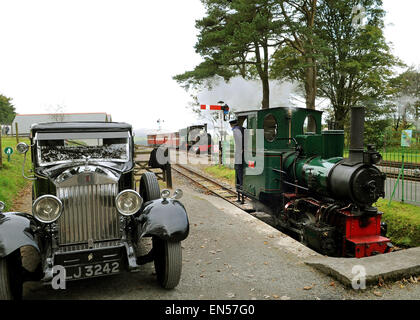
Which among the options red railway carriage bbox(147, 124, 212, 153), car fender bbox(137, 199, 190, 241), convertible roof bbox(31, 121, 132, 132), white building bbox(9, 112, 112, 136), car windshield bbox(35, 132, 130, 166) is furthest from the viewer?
white building bbox(9, 112, 112, 136)

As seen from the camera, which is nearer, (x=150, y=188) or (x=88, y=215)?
(x=88, y=215)

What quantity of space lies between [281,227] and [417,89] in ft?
108

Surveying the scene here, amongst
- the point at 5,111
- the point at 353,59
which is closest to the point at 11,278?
the point at 353,59

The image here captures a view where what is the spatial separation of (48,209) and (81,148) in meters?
1.59

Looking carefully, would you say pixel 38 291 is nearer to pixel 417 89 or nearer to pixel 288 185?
pixel 288 185

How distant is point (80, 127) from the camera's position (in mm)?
5086

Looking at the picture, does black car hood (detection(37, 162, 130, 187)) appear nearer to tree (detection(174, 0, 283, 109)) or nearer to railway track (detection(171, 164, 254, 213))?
railway track (detection(171, 164, 254, 213))

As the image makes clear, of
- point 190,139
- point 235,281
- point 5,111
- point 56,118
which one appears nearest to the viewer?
point 235,281

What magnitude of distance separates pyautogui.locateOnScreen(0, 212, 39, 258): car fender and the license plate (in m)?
0.48

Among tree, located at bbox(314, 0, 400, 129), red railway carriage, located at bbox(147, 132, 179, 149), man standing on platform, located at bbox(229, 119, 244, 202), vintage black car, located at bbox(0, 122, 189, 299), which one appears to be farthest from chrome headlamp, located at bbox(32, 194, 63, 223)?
red railway carriage, located at bbox(147, 132, 179, 149)

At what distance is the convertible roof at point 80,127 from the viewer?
4.96 metres

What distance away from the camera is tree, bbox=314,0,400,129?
22125 mm

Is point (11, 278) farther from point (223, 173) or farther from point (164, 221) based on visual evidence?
point (223, 173)

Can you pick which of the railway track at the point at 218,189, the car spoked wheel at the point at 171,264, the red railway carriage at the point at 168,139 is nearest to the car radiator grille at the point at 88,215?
the car spoked wheel at the point at 171,264
